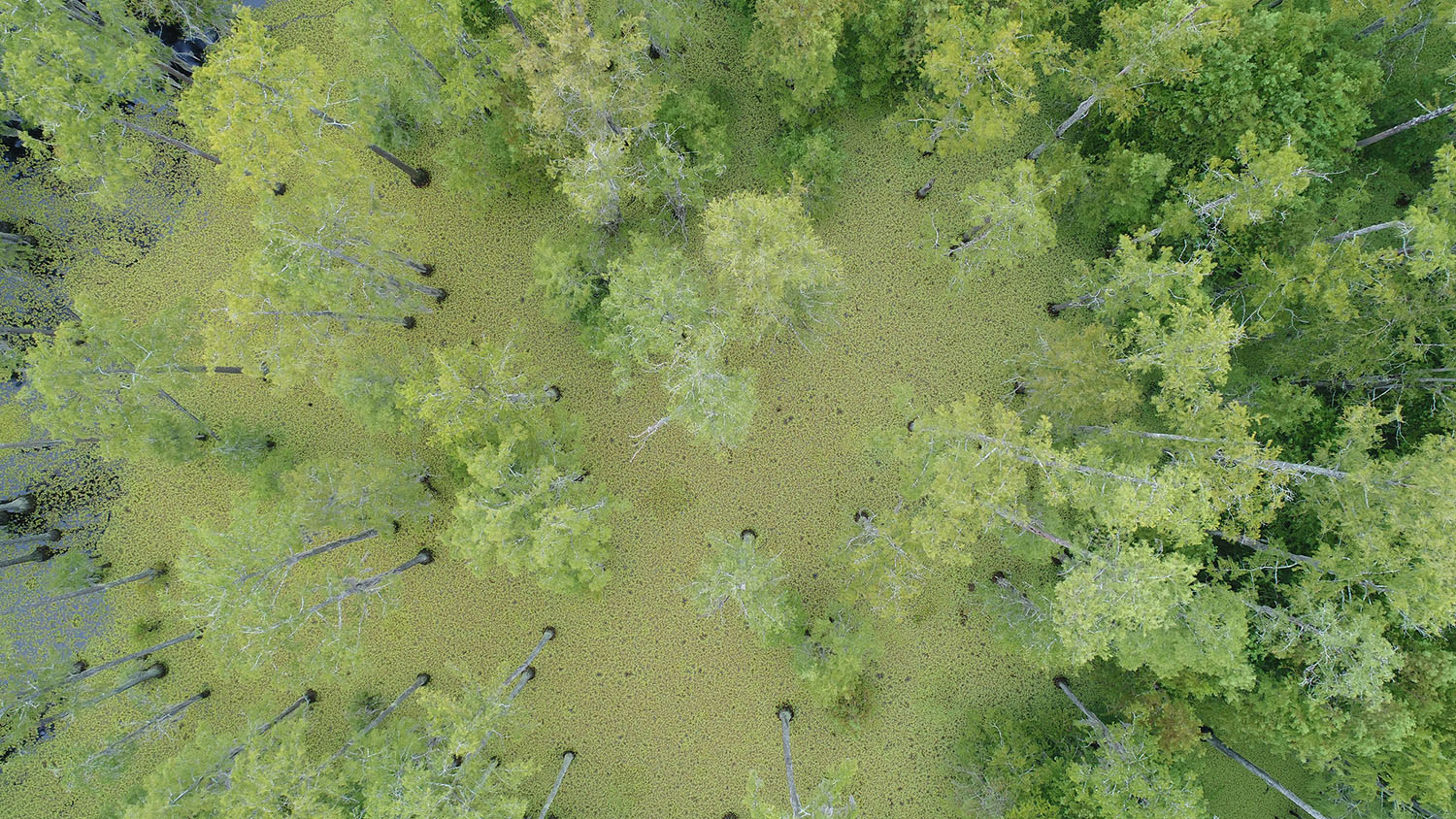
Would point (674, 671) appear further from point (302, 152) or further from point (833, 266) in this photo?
point (302, 152)

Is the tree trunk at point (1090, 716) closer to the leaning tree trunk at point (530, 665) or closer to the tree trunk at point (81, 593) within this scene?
the leaning tree trunk at point (530, 665)

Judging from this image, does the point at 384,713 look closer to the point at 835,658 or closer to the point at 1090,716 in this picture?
the point at 835,658

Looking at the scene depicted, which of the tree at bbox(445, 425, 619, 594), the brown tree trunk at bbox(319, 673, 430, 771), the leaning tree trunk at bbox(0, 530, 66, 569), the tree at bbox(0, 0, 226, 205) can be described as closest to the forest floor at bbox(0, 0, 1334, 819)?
the brown tree trunk at bbox(319, 673, 430, 771)

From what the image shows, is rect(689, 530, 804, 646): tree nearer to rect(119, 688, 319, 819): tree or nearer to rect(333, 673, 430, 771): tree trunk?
rect(333, 673, 430, 771): tree trunk

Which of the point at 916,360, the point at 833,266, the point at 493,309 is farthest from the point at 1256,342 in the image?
the point at 493,309

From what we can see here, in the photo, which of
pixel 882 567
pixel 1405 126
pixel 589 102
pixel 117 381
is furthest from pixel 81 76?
pixel 1405 126
